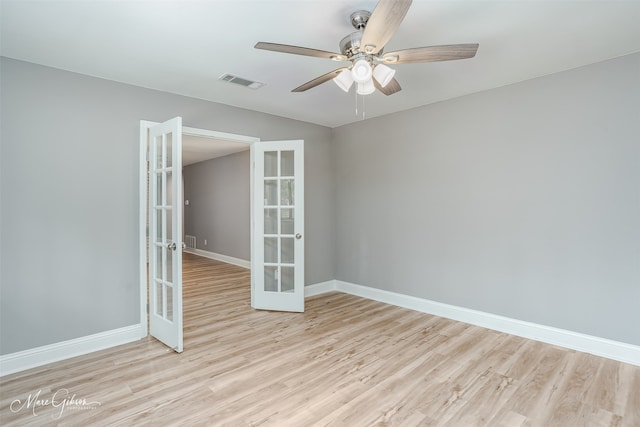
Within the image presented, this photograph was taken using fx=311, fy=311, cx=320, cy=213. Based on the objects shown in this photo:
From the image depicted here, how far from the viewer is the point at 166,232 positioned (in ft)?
9.82

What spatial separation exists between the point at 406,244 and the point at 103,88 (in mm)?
3736

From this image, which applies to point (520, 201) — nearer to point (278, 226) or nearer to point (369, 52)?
point (369, 52)

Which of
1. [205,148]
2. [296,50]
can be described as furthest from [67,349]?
[205,148]

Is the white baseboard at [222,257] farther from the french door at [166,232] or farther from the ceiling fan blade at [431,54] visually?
the ceiling fan blade at [431,54]

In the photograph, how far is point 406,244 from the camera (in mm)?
4070

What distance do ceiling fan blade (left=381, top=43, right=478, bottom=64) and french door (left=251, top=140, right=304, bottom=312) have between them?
2.09 meters

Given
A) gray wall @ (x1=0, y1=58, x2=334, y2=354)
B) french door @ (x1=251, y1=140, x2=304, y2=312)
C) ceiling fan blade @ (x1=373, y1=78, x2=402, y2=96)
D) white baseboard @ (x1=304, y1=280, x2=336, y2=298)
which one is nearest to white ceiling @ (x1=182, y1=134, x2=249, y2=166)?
french door @ (x1=251, y1=140, x2=304, y2=312)

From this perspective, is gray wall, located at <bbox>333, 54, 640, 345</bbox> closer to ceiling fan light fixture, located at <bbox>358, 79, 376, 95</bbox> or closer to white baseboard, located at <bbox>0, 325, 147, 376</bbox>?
ceiling fan light fixture, located at <bbox>358, 79, 376, 95</bbox>

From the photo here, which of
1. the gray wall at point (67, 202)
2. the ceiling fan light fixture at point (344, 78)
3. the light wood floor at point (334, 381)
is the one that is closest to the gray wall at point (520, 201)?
the light wood floor at point (334, 381)

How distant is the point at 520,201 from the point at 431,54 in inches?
80.5

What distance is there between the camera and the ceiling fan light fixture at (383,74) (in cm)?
200

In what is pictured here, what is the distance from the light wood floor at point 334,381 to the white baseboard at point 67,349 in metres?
0.09

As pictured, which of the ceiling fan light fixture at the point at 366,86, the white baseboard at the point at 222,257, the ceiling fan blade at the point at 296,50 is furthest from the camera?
the white baseboard at the point at 222,257

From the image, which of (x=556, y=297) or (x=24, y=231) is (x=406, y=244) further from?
(x=24, y=231)
